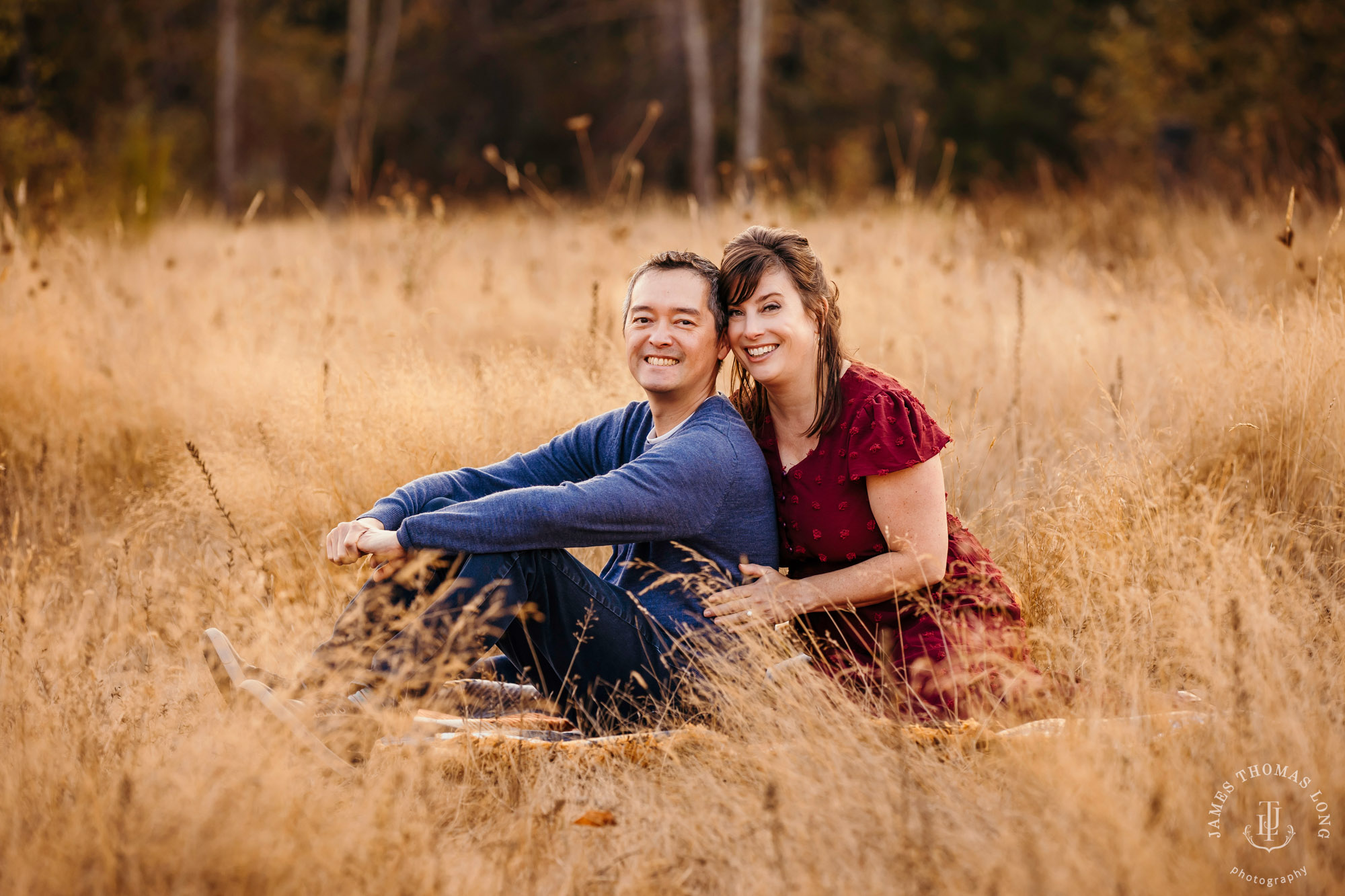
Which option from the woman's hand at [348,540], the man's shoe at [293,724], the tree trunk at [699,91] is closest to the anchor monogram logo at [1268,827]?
the man's shoe at [293,724]

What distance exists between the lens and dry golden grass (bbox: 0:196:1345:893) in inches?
66.7

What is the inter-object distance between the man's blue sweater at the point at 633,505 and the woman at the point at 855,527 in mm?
115

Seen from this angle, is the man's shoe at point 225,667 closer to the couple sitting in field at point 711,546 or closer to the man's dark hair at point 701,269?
the couple sitting in field at point 711,546

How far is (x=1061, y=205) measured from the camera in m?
8.05

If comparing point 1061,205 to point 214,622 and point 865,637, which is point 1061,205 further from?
point 214,622

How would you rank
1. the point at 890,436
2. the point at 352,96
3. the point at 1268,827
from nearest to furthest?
the point at 1268,827, the point at 890,436, the point at 352,96

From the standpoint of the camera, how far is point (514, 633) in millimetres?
2453

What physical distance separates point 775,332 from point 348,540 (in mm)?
1137

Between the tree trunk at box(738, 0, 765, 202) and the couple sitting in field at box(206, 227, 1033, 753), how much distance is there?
9756 mm

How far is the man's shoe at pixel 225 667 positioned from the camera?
2.14 m

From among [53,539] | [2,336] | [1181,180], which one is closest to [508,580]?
[53,539]

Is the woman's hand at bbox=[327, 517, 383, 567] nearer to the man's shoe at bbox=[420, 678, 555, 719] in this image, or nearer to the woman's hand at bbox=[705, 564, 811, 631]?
the man's shoe at bbox=[420, 678, 555, 719]

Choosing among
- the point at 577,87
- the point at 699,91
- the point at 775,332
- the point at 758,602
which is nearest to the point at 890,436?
the point at 775,332

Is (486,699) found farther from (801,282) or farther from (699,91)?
(699,91)
